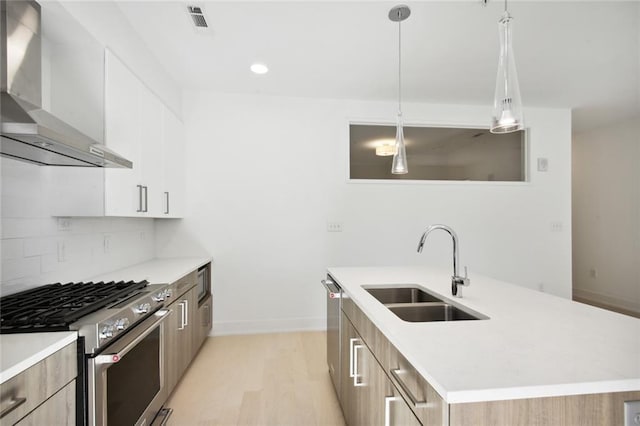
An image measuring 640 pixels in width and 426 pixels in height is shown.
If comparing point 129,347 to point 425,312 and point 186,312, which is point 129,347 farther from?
point 425,312

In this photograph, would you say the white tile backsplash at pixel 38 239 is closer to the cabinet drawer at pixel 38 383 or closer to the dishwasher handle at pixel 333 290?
the cabinet drawer at pixel 38 383

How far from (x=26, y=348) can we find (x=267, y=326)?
2615 mm

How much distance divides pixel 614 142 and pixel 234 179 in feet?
17.9

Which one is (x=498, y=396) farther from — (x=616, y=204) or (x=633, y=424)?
(x=616, y=204)

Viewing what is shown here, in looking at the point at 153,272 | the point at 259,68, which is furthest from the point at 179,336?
the point at 259,68

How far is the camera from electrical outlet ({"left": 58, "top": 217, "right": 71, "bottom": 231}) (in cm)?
182

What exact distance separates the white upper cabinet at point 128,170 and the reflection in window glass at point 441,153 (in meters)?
2.00

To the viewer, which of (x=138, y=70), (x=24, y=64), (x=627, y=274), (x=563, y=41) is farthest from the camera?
(x=627, y=274)

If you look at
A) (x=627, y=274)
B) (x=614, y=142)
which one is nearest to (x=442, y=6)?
(x=614, y=142)

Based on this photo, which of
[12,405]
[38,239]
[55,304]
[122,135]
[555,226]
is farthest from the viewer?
[555,226]

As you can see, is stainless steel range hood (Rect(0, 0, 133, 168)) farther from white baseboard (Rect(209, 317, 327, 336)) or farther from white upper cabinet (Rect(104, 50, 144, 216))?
white baseboard (Rect(209, 317, 327, 336))

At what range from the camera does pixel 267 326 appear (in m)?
Answer: 3.43

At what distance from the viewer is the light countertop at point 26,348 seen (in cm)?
86

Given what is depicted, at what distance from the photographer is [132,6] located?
2.02 m
